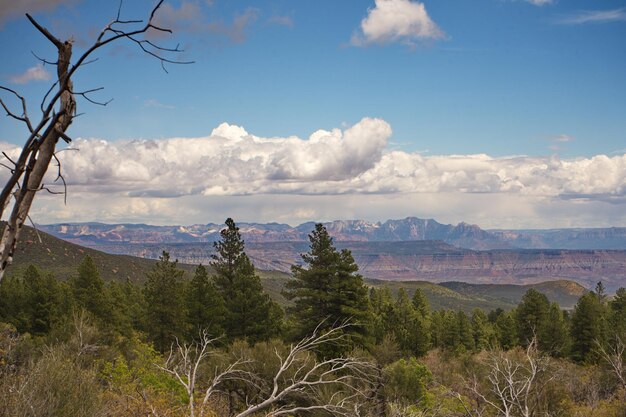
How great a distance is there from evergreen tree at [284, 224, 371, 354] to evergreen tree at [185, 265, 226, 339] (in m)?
7.39

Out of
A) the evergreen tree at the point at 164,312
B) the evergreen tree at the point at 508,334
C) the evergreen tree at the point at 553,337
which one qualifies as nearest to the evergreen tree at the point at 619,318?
the evergreen tree at the point at 553,337

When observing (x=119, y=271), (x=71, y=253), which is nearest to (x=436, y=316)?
(x=119, y=271)

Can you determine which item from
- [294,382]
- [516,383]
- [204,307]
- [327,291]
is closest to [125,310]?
[204,307]

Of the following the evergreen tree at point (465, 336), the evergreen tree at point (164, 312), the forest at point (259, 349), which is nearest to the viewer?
the forest at point (259, 349)

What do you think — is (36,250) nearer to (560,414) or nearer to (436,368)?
(436,368)

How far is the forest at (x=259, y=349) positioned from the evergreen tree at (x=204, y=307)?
0.09 m

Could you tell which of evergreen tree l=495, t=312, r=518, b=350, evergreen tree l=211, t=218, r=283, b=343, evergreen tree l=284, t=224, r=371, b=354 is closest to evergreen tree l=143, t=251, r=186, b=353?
evergreen tree l=211, t=218, r=283, b=343

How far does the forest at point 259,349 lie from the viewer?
59.6 feet

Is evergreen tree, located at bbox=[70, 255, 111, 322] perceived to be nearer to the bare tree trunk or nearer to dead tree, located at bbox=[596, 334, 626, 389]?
dead tree, located at bbox=[596, 334, 626, 389]

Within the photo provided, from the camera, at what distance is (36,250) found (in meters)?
173

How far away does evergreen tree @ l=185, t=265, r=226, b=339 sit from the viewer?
37406mm

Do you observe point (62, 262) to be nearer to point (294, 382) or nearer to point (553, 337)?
point (553, 337)

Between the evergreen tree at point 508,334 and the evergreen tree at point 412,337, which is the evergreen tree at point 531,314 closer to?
the evergreen tree at point 508,334

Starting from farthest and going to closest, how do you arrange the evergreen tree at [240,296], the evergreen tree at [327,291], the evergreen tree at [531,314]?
1. the evergreen tree at [531,314]
2. the evergreen tree at [240,296]
3. the evergreen tree at [327,291]
